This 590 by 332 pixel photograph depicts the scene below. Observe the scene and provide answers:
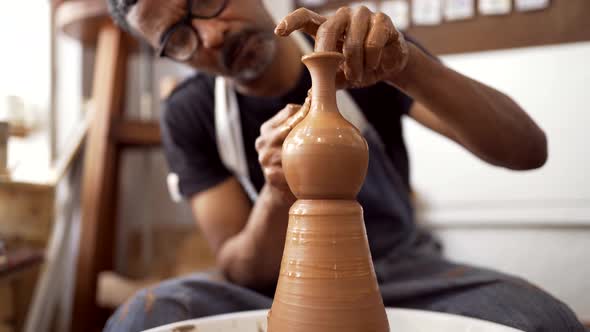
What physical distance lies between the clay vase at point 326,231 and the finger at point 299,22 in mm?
47

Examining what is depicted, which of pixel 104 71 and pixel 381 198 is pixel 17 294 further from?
pixel 381 198

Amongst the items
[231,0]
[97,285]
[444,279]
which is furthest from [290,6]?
[444,279]

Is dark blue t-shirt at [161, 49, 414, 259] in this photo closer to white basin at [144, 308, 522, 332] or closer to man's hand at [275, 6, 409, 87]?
white basin at [144, 308, 522, 332]

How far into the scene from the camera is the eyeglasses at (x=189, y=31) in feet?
2.59

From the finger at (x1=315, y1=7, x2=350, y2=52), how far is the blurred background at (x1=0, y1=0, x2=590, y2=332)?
932 millimetres

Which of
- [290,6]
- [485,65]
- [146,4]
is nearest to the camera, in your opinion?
[146,4]

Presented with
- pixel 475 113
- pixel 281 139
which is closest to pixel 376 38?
pixel 281 139

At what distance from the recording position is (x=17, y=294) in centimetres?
136

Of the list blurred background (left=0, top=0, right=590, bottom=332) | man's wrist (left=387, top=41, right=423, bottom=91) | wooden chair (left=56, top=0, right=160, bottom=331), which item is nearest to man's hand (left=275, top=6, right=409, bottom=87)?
man's wrist (left=387, top=41, right=423, bottom=91)

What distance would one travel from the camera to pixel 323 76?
444 mm

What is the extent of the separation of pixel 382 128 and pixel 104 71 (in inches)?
38.0

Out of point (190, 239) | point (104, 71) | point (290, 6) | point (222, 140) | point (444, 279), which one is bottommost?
point (190, 239)

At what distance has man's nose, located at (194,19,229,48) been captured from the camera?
794 mm

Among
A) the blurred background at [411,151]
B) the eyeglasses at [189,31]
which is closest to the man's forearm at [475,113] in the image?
the eyeglasses at [189,31]
